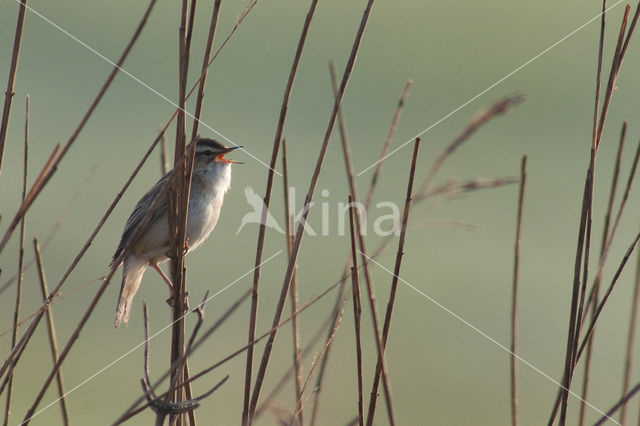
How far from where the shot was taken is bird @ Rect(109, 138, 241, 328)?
488 centimetres

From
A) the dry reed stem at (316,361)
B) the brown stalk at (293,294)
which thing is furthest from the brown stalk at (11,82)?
the dry reed stem at (316,361)

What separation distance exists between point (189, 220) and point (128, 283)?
1.95 ft

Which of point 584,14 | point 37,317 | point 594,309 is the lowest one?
point 594,309

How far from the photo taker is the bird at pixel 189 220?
4.88 meters

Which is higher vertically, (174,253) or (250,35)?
(250,35)

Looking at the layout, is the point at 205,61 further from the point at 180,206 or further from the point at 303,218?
the point at 303,218

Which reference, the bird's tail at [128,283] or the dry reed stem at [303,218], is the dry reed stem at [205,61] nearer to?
the dry reed stem at [303,218]

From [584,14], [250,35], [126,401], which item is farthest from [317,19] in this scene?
[126,401]

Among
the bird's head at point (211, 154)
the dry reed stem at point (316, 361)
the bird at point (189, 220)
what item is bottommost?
the dry reed stem at point (316, 361)

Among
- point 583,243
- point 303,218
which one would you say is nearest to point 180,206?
point 303,218

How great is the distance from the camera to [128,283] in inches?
199

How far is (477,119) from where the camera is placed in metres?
2.16

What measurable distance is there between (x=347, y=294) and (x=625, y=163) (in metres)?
15.6

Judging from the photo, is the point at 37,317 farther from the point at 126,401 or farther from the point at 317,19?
the point at 317,19
